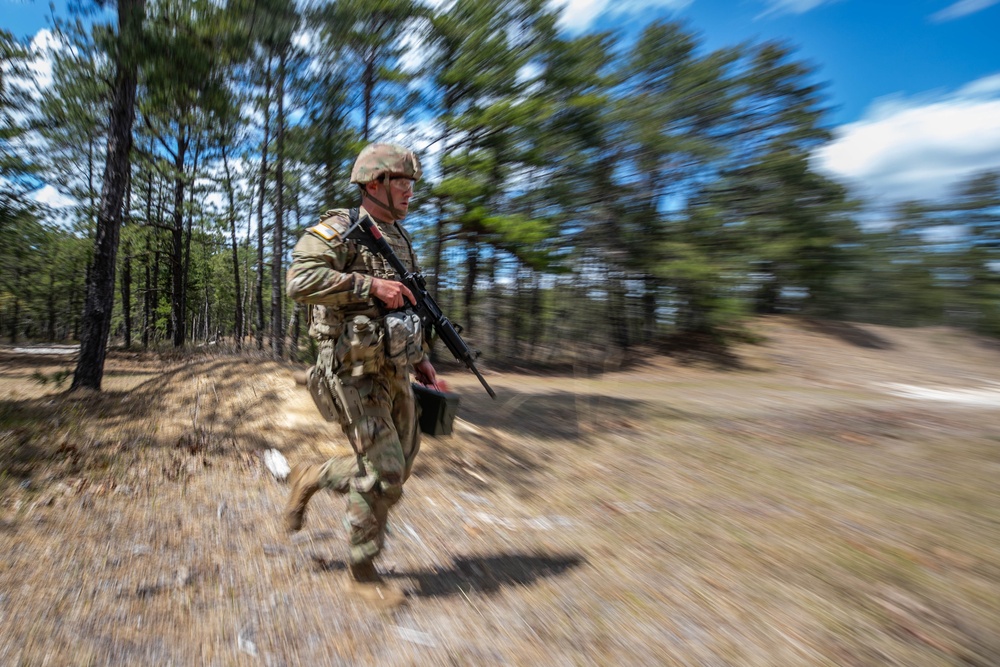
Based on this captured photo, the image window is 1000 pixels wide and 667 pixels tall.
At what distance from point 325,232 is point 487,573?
2121mm

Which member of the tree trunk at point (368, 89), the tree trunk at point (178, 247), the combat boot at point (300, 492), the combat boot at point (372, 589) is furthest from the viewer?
the tree trunk at point (178, 247)

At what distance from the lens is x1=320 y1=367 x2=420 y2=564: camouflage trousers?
2631 millimetres

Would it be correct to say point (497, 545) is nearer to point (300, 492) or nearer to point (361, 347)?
point (300, 492)

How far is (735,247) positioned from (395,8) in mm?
12948

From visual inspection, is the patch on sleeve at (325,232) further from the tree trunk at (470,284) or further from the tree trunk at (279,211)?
the tree trunk at (470,284)

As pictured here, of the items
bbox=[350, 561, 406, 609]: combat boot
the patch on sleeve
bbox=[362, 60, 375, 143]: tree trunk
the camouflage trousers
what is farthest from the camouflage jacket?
bbox=[362, 60, 375, 143]: tree trunk

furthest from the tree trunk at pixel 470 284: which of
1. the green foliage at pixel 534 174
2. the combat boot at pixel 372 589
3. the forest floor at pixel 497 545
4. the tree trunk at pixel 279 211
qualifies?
the combat boot at pixel 372 589

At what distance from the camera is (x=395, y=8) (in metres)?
9.91

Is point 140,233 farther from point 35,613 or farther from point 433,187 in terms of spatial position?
point 35,613

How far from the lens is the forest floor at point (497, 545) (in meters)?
2.36

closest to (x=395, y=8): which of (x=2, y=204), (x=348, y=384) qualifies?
(x=2, y=204)

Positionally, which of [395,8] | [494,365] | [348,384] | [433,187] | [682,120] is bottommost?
[494,365]

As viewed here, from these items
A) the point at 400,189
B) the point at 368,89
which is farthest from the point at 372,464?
the point at 368,89

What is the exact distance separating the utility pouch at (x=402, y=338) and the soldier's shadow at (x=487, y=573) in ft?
4.12
